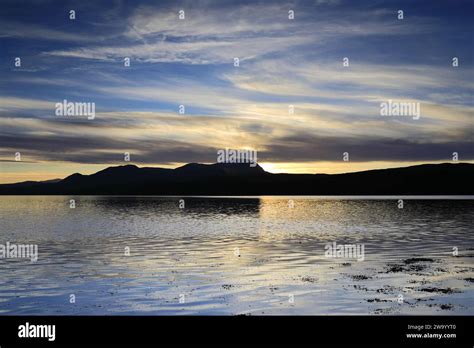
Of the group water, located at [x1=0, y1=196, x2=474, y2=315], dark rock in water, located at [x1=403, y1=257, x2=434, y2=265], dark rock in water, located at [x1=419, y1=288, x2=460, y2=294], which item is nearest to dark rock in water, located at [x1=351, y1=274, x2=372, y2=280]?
water, located at [x1=0, y1=196, x2=474, y2=315]

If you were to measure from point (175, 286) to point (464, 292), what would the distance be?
1853 centimetres

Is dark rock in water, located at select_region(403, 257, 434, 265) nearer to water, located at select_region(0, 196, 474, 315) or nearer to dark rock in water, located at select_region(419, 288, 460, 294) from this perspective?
water, located at select_region(0, 196, 474, 315)

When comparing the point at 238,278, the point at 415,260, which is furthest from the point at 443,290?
the point at 415,260

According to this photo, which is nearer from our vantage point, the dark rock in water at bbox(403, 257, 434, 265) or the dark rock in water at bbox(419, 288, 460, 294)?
the dark rock in water at bbox(419, 288, 460, 294)

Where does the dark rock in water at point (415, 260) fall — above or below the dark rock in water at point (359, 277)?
below

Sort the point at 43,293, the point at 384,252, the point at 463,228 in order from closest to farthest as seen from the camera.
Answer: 1. the point at 43,293
2. the point at 384,252
3. the point at 463,228

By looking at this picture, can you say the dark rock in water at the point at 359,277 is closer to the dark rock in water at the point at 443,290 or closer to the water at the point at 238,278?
the water at the point at 238,278

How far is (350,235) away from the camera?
77.6m

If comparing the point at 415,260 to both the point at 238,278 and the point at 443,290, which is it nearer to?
the point at 443,290

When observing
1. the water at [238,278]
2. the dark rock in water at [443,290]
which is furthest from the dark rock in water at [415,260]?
the dark rock in water at [443,290]

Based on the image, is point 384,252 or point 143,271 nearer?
point 143,271
